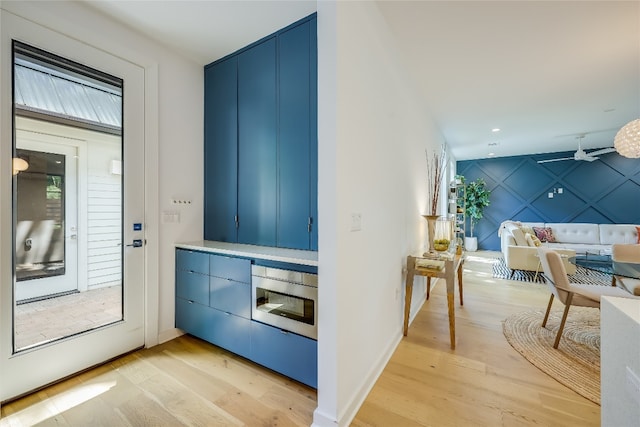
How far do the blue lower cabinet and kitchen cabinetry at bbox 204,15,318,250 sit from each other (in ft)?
2.18

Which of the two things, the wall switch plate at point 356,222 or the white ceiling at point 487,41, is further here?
the white ceiling at point 487,41

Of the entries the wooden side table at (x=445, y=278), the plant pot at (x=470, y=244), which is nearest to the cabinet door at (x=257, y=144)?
the wooden side table at (x=445, y=278)

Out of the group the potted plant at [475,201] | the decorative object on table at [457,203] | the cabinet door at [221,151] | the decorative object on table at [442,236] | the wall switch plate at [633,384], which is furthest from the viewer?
the potted plant at [475,201]

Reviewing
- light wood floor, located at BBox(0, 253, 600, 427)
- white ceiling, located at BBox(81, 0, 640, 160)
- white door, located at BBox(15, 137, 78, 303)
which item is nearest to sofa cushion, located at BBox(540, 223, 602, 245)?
white ceiling, located at BBox(81, 0, 640, 160)

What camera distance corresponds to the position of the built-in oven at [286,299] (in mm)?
1637

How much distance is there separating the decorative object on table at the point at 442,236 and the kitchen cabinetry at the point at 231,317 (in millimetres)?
1786

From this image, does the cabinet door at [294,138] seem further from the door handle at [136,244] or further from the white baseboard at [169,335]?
the white baseboard at [169,335]

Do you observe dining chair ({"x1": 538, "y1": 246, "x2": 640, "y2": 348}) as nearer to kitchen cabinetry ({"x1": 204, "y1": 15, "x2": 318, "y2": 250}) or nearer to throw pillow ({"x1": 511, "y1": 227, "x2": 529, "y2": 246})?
kitchen cabinetry ({"x1": 204, "y1": 15, "x2": 318, "y2": 250})

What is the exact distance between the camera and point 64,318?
1896 millimetres

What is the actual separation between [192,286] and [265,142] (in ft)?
4.79

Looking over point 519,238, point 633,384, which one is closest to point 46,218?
point 633,384

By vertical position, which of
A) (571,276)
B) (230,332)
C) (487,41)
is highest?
(487,41)

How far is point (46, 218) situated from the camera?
Answer: 72.0 inches

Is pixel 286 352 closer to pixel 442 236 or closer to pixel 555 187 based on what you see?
pixel 442 236
